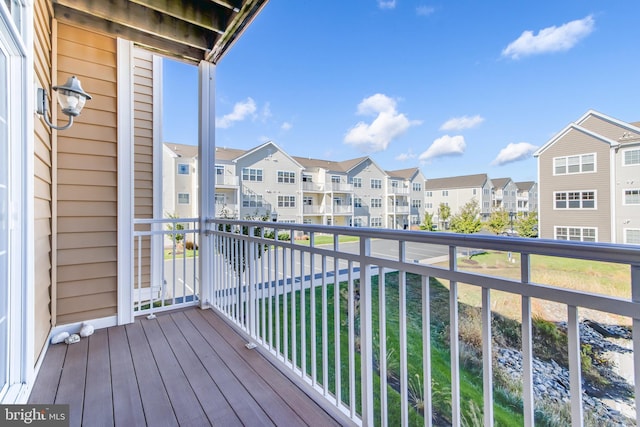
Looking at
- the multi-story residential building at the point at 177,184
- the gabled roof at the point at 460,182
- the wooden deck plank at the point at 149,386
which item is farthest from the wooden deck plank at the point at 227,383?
the multi-story residential building at the point at 177,184

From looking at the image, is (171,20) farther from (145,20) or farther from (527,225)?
(527,225)

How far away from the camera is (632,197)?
1.14 meters

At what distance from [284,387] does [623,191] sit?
1826 millimetres

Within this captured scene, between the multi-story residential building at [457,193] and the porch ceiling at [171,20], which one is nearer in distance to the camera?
the multi-story residential building at [457,193]

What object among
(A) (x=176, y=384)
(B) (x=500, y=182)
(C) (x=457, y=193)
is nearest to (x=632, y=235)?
(B) (x=500, y=182)

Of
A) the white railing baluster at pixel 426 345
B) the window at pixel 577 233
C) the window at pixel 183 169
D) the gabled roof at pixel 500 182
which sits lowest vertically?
the white railing baluster at pixel 426 345

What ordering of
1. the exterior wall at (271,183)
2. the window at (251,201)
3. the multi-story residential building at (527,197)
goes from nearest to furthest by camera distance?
the multi-story residential building at (527,197) → the exterior wall at (271,183) → the window at (251,201)

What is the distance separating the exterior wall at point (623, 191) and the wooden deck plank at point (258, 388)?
1.57m

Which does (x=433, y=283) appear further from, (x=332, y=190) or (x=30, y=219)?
(x=30, y=219)

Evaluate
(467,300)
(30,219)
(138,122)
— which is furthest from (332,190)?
(138,122)

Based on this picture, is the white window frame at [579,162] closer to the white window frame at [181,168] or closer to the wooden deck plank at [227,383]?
the wooden deck plank at [227,383]

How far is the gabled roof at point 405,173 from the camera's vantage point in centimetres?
237

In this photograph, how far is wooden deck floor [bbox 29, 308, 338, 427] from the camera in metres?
1.44

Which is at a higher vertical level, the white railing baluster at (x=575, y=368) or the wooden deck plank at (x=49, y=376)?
the white railing baluster at (x=575, y=368)
